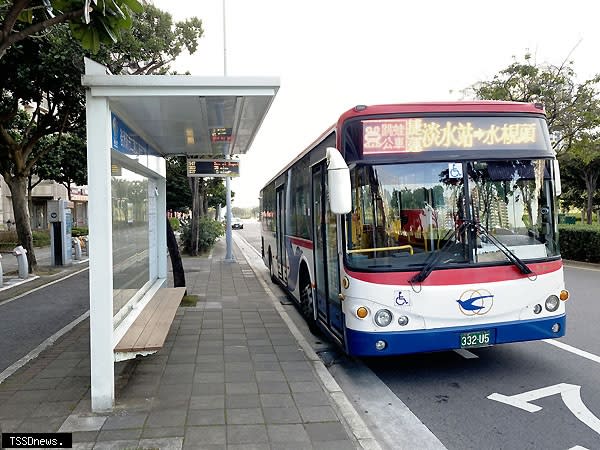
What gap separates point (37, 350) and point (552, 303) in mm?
6400

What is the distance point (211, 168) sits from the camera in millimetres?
12766

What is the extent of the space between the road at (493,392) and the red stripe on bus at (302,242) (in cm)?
140

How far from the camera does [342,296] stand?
538cm

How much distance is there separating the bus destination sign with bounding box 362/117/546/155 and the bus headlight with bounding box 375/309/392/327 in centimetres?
159

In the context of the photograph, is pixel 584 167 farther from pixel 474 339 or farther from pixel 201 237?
pixel 474 339

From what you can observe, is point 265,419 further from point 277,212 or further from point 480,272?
point 277,212

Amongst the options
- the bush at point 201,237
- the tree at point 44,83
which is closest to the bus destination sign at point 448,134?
the tree at point 44,83

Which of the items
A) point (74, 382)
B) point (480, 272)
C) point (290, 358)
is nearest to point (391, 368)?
point (290, 358)

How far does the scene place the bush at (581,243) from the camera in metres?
15.8

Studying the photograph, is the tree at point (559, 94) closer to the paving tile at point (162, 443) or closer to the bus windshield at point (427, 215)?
the bus windshield at point (427, 215)

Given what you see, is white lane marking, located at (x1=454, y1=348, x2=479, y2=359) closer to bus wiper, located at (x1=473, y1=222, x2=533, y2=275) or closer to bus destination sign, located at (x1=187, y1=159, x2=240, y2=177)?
bus wiper, located at (x1=473, y1=222, x2=533, y2=275)

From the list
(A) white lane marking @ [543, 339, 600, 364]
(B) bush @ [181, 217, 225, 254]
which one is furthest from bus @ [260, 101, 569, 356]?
(B) bush @ [181, 217, 225, 254]

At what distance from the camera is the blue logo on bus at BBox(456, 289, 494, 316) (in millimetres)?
5027

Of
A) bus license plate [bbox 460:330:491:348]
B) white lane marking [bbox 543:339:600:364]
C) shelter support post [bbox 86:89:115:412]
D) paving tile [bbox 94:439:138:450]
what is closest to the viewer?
paving tile [bbox 94:439:138:450]
